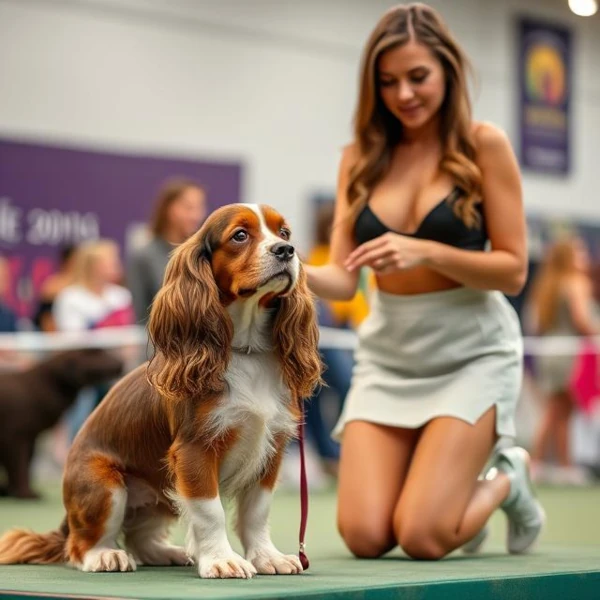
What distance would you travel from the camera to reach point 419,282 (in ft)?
12.7

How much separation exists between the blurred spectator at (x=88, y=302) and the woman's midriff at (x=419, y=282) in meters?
4.44

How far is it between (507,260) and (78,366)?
373 centimetres

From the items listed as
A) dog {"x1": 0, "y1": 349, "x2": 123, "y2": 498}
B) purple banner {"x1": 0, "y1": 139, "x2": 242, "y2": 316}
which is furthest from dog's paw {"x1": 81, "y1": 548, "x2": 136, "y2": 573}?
purple banner {"x1": 0, "y1": 139, "x2": 242, "y2": 316}

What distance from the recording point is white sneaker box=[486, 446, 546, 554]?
3.83 metres

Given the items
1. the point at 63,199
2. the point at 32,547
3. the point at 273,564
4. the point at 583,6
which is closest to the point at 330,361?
the point at 583,6

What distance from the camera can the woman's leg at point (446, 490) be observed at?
3.57m

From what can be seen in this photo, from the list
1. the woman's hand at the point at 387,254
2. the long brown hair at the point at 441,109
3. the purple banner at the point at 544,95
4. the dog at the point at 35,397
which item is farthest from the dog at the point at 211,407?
the purple banner at the point at 544,95

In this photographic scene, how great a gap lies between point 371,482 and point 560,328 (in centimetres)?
566

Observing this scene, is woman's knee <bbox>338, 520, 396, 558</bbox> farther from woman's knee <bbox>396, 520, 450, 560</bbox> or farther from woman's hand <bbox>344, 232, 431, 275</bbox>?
woman's hand <bbox>344, 232, 431, 275</bbox>

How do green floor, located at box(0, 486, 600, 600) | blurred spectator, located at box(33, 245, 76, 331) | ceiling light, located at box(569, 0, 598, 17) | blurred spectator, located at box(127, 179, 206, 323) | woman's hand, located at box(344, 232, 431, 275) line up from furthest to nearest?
blurred spectator, located at box(33, 245, 76, 331) < blurred spectator, located at box(127, 179, 206, 323) < ceiling light, located at box(569, 0, 598, 17) < woman's hand, located at box(344, 232, 431, 275) < green floor, located at box(0, 486, 600, 600)

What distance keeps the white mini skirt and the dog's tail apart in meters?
1.05

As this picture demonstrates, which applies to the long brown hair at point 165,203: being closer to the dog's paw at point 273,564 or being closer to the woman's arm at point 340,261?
the woman's arm at point 340,261

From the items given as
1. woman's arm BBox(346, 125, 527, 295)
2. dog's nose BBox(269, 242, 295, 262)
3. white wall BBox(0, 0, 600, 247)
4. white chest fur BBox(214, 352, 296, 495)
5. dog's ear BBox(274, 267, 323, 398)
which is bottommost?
white chest fur BBox(214, 352, 296, 495)

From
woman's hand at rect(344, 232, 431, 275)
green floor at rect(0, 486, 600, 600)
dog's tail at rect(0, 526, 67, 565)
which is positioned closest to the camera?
green floor at rect(0, 486, 600, 600)
